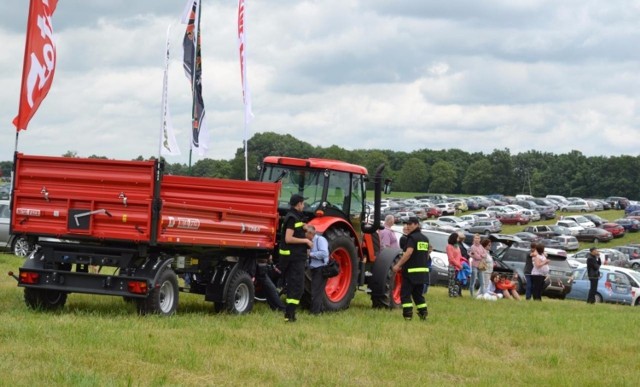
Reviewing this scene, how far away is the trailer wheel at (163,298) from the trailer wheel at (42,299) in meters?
1.44

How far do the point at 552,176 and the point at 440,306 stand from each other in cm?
14060

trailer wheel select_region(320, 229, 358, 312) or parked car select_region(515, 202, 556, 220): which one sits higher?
parked car select_region(515, 202, 556, 220)

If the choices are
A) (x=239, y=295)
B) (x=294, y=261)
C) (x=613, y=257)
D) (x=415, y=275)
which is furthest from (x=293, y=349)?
(x=613, y=257)

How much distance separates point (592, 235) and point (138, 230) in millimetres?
62713

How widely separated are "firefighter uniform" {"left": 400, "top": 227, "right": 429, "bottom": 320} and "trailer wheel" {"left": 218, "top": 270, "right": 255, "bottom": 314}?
7.90 ft

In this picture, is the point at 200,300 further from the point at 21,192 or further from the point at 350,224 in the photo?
the point at 21,192

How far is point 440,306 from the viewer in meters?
19.9

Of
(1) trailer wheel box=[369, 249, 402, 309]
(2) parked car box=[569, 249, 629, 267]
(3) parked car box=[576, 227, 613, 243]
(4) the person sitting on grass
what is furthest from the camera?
(3) parked car box=[576, 227, 613, 243]

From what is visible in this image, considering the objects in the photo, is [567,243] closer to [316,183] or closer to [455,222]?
[455,222]

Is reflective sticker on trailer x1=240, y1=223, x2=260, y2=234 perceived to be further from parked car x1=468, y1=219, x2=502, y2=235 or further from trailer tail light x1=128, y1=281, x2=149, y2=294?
parked car x1=468, y1=219, x2=502, y2=235

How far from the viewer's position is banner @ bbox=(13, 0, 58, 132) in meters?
16.0

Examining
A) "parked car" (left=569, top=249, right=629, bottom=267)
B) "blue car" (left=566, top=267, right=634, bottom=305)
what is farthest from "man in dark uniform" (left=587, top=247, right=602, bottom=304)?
"parked car" (left=569, top=249, right=629, bottom=267)

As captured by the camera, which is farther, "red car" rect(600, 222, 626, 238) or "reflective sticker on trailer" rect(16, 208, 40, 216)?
"red car" rect(600, 222, 626, 238)

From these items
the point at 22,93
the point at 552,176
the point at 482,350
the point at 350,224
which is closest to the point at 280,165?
the point at 350,224
